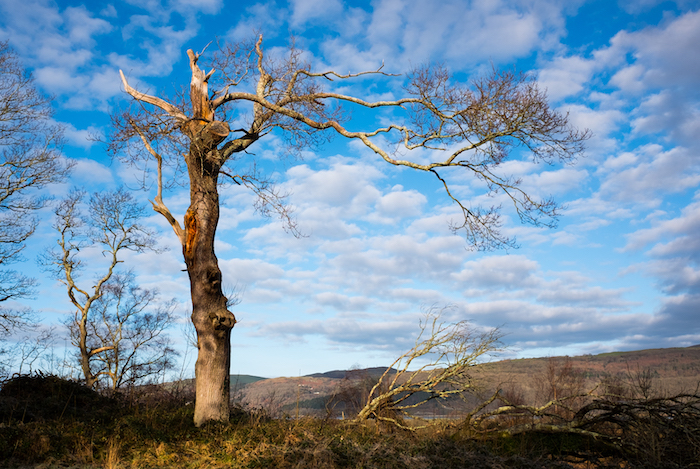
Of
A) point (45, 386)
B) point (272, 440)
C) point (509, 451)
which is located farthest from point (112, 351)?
point (509, 451)

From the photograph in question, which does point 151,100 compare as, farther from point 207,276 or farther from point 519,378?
point 519,378

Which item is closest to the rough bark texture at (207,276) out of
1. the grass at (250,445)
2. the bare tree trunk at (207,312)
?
the bare tree trunk at (207,312)

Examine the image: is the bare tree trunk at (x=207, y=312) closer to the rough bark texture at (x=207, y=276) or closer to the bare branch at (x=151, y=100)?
the rough bark texture at (x=207, y=276)

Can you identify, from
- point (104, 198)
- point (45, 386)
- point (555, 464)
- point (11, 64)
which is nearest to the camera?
point (555, 464)

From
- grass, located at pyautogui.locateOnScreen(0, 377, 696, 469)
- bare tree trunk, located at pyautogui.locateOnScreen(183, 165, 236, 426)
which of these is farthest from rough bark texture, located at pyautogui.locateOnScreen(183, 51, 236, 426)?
grass, located at pyautogui.locateOnScreen(0, 377, 696, 469)

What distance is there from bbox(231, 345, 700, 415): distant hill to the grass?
913 mm

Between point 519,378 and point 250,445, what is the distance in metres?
23.6

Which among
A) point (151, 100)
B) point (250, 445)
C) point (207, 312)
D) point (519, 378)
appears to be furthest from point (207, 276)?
point (519, 378)

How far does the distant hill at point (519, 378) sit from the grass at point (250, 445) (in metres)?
0.91

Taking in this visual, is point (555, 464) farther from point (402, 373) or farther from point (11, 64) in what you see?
point (11, 64)

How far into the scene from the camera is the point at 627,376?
1031cm

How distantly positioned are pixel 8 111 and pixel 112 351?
10.9 metres

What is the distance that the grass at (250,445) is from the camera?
5043 millimetres

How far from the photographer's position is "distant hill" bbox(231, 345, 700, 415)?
27.6 ft
